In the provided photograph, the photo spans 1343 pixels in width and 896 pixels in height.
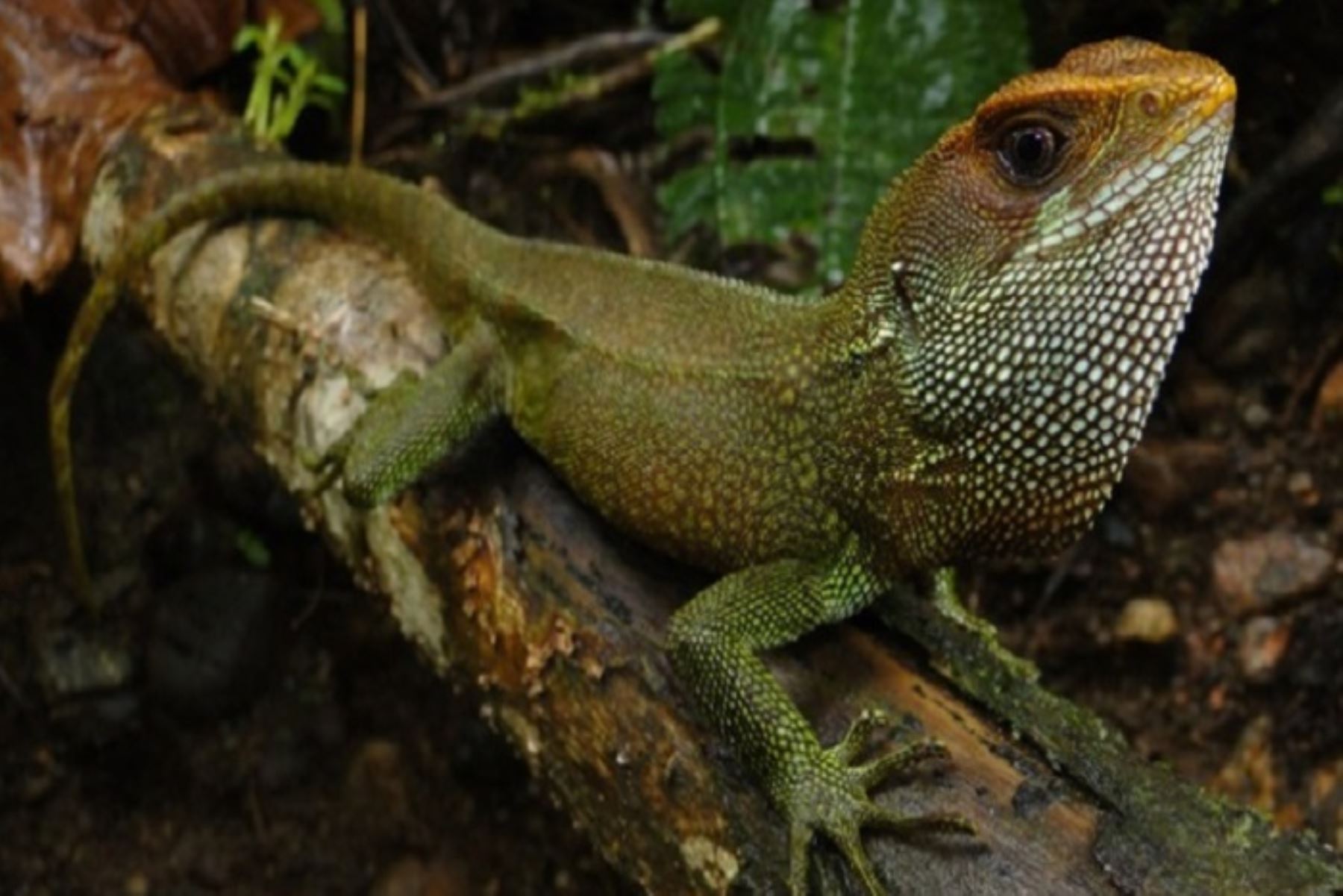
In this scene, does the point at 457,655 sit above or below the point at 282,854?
above

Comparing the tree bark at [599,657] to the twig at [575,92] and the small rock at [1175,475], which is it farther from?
the small rock at [1175,475]

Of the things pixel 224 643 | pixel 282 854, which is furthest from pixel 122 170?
pixel 282 854

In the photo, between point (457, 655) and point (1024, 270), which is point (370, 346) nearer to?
point (457, 655)

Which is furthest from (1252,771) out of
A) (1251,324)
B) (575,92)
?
(575,92)

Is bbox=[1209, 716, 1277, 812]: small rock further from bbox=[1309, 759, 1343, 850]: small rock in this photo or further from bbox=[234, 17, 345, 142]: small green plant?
bbox=[234, 17, 345, 142]: small green plant

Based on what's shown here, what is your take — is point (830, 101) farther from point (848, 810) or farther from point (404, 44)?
point (848, 810)

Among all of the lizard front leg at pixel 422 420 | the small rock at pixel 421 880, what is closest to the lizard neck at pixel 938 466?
the lizard front leg at pixel 422 420

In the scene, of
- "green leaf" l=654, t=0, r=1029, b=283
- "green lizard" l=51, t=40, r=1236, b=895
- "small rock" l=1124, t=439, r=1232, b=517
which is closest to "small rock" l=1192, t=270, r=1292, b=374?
"small rock" l=1124, t=439, r=1232, b=517
